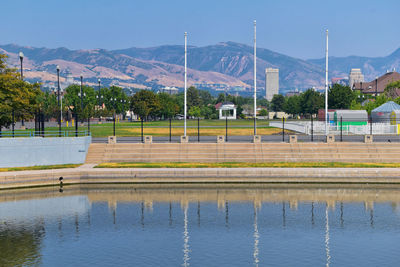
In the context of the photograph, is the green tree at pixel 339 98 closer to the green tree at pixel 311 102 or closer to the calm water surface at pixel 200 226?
the green tree at pixel 311 102

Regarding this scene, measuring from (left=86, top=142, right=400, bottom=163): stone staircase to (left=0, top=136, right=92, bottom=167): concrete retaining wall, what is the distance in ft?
5.52

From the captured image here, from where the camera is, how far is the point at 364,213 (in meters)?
38.2

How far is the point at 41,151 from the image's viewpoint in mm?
A: 57188

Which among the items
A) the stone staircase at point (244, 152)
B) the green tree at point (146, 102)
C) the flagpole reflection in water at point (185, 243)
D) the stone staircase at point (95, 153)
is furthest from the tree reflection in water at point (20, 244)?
the green tree at point (146, 102)

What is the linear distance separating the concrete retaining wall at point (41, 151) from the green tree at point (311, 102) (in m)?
127

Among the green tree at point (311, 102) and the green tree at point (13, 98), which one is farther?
the green tree at point (311, 102)

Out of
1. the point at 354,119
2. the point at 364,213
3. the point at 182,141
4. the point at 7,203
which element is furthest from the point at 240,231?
the point at 354,119

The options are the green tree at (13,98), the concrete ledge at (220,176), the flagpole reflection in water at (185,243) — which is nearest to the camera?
the flagpole reflection in water at (185,243)

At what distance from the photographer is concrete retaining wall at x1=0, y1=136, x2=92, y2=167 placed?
55.5 m

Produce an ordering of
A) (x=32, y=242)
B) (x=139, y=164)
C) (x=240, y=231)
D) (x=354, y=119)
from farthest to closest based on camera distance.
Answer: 1. (x=354, y=119)
2. (x=139, y=164)
3. (x=240, y=231)
4. (x=32, y=242)

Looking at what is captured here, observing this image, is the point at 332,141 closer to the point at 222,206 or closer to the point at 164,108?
the point at 222,206

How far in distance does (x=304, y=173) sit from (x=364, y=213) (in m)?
12.1

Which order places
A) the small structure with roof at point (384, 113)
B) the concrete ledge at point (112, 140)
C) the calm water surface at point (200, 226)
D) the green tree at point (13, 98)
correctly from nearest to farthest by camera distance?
the calm water surface at point (200, 226) → the green tree at point (13, 98) → the concrete ledge at point (112, 140) → the small structure with roof at point (384, 113)

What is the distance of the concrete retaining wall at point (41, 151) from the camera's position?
5553 centimetres
